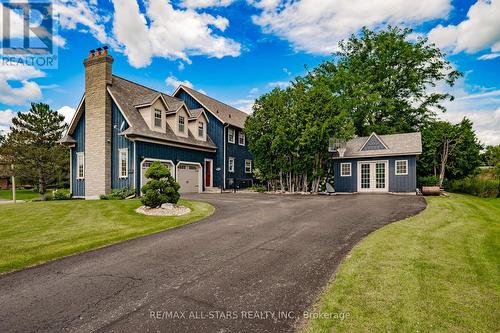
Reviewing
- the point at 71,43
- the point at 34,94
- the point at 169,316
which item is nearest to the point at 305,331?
the point at 169,316

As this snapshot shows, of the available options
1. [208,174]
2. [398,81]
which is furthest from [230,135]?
[398,81]

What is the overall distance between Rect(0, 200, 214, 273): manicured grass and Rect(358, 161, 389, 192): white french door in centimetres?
1378

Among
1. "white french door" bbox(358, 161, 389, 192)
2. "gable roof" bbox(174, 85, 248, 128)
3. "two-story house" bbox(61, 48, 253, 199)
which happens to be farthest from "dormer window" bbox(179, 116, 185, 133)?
"white french door" bbox(358, 161, 389, 192)

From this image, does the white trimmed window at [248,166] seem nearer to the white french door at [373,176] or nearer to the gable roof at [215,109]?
the gable roof at [215,109]

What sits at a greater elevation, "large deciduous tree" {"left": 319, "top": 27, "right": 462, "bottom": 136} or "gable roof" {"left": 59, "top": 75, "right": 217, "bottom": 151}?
"large deciduous tree" {"left": 319, "top": 27, "right": 462, "bottom": 136}

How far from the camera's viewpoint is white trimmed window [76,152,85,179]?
21180 millimetres

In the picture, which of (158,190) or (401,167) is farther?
(401,167)

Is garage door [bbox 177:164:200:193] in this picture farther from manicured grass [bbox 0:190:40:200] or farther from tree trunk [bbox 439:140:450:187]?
tree trunk [bbox 439:140:450:187]

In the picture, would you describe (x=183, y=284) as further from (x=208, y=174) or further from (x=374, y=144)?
(x=208, y=174)

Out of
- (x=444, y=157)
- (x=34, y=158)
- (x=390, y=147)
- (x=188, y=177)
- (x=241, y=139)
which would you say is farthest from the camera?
(x=241, y=139)

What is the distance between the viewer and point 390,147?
20938 millimetres

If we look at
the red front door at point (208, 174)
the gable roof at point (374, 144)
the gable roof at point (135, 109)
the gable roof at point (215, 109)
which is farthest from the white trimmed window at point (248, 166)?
the gable roof at point (374, 144)

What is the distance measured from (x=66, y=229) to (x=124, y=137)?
38.7 feet

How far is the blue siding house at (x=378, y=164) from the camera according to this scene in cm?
1984
